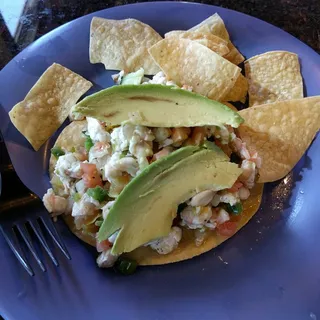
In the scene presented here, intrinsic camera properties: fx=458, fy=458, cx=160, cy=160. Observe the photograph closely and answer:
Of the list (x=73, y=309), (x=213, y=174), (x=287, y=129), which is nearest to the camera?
(x=73, y=309)

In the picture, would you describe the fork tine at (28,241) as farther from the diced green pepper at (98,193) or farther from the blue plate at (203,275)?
the diced green pepper at (98,193)

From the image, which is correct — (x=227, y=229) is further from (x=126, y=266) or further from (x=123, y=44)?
(x=123, y=44)

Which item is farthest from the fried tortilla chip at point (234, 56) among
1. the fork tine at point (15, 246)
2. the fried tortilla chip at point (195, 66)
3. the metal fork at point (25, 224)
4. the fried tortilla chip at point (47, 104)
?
the fork tine at point (15, 246)

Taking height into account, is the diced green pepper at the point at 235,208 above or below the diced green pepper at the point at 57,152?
below

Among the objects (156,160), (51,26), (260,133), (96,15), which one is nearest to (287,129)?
(260,133)

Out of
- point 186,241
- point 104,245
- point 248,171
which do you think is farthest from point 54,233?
point 248,171

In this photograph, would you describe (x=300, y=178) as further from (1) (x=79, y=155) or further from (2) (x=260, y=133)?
(1) (x=79, y=155)

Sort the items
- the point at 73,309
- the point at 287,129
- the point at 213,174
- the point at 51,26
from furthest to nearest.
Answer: the point at 51,26 → the point at 287,129 → the point at 213,174 → the point at 73,309
